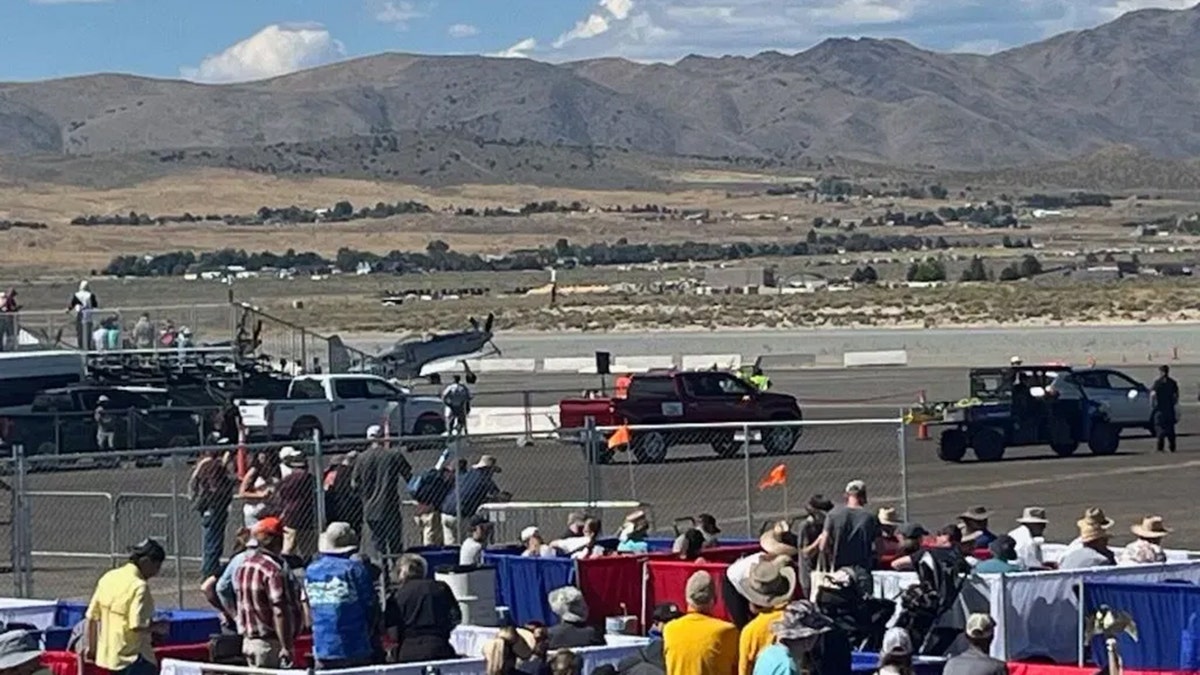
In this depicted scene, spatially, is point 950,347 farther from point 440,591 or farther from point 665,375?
point 440,591

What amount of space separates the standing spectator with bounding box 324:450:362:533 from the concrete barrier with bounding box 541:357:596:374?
1506 inches

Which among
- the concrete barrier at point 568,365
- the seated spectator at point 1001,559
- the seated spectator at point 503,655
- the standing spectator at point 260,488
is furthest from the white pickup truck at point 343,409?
the seated spectator at point 503,655

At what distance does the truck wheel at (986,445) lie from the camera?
34.4 meters

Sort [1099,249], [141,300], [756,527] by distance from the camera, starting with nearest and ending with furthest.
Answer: [756,527] < [141,300] < [1099,249]

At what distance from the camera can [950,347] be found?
61969mm

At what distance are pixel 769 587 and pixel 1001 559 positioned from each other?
178 inches

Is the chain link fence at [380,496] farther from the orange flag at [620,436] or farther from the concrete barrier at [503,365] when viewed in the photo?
the concrete barrier at [503,365]

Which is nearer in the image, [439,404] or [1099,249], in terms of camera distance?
[439,404]

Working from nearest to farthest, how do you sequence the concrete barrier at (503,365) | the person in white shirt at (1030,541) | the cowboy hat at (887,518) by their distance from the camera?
1. the person in white shirt at (1030,541)
2. the cowboy hat at (887,518)
3. the concrete barrier at (503,365)

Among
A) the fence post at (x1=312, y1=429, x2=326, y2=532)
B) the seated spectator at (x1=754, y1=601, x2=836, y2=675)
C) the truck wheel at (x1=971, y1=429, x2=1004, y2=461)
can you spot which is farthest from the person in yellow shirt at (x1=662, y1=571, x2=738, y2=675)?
the truck wheel at (x1=971, y1=429, x2=1004, y2=461)

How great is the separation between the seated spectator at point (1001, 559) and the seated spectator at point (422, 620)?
3.81 meters

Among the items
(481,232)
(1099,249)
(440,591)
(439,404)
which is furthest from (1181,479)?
(481,232)

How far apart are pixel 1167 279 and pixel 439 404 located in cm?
6593

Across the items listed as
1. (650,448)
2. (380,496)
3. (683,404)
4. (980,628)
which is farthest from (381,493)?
(683,404)
